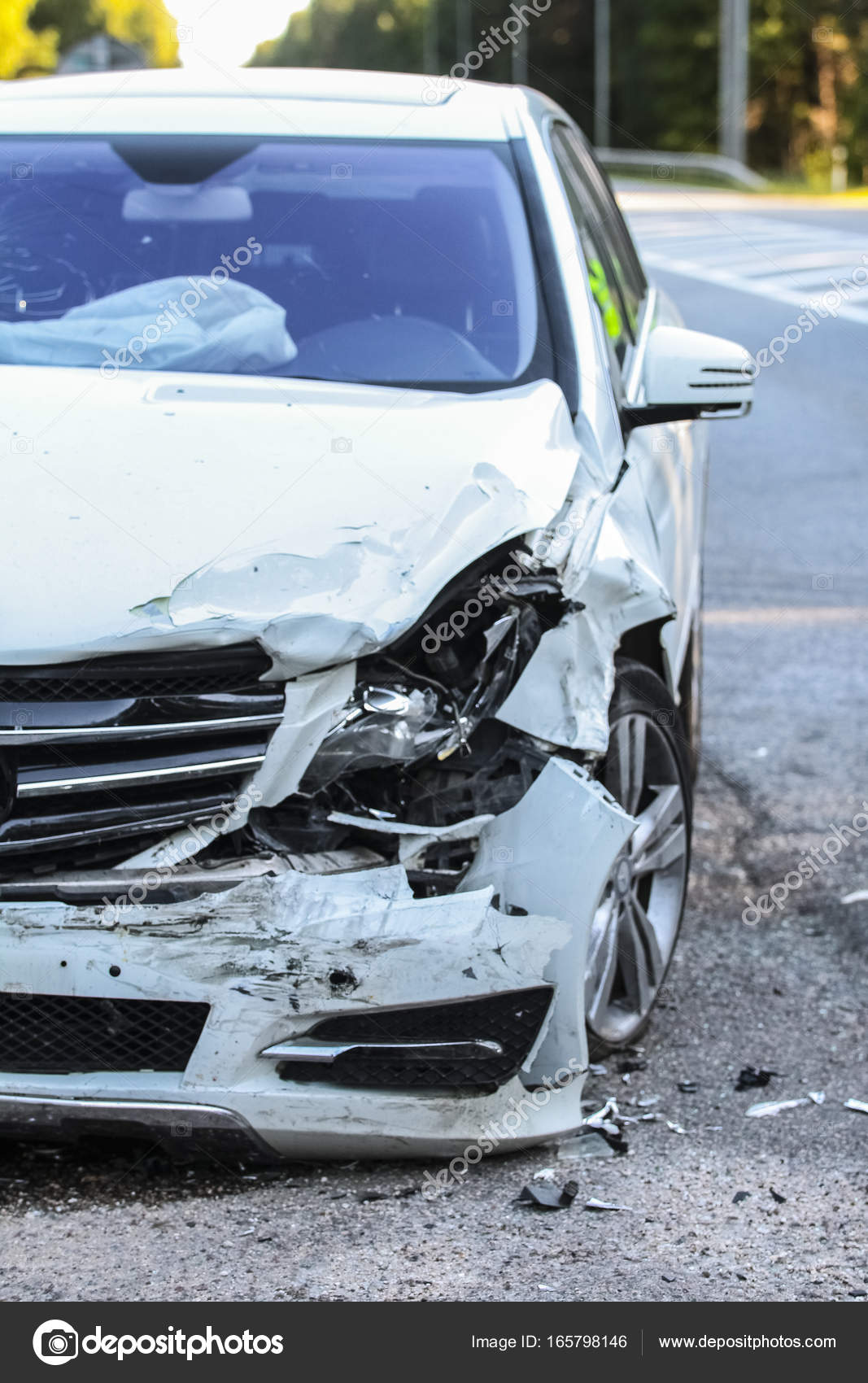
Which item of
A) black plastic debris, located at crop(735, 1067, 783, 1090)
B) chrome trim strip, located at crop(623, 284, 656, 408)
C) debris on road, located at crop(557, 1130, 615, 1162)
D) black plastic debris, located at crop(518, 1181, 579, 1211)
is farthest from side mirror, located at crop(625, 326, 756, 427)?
black plastic debris, located at crop(518, 1181, 579, 1211)

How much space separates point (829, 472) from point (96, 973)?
28.0 feet

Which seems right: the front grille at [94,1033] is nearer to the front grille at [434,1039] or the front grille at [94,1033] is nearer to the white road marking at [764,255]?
the front grille at [434,1039]

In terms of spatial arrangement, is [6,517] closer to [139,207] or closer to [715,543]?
[139,207]

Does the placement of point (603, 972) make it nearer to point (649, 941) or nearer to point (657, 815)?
point (649, 941)

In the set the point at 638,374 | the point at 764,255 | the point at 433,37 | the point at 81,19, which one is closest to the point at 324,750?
the point at 638,374

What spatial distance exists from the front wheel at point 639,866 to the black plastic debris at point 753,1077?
0.23 m

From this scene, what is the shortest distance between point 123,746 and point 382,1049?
670 millimetres

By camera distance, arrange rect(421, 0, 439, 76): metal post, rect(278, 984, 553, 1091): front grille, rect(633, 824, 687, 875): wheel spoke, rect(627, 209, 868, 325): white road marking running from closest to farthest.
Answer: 1. rect(278, 984, 553, 1091): front grille
2. rect(633, 824, 687, 875): wheel spoke
3. rect(627, 209, 868, 325): white road marking
4. rect(421, 0, 439, 76): metal post

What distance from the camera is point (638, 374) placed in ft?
13.4

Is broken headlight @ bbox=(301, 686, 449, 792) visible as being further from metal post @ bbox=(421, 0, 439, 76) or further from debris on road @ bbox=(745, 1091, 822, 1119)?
metal post @ bbox=(421, 0, 439, 76)

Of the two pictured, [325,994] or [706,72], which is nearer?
[325,994]

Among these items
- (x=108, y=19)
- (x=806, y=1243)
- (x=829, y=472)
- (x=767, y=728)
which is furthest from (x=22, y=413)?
(x=108, y=19)

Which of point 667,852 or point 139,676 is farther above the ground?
point 139,676
